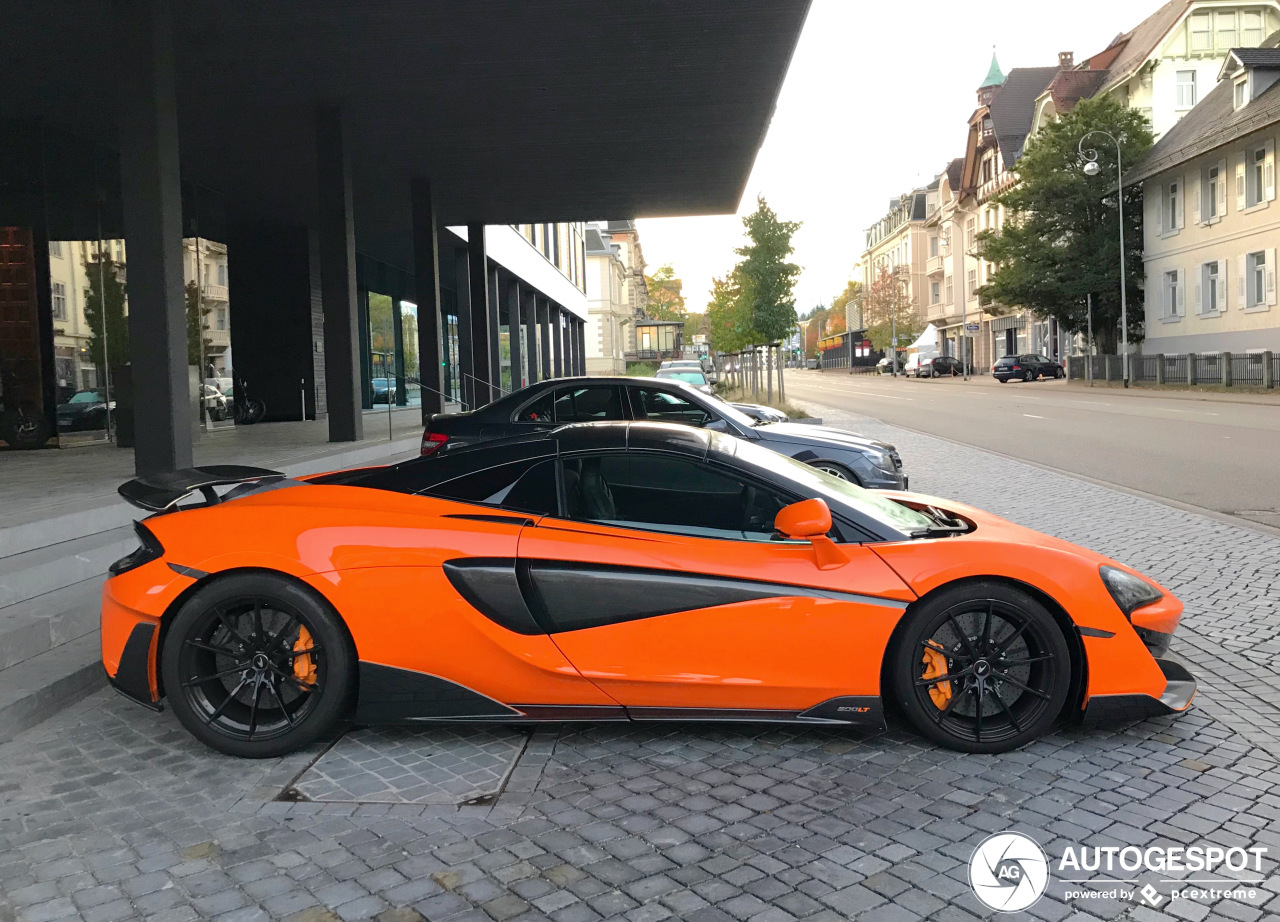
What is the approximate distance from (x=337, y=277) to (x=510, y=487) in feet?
43.8

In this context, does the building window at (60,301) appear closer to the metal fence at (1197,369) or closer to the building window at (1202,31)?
the metal fence at (1197,369)

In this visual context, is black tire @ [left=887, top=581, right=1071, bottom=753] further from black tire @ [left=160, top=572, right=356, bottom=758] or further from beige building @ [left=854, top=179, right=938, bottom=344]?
beige building @ [left=854, top=179, right=938, bottom=344]

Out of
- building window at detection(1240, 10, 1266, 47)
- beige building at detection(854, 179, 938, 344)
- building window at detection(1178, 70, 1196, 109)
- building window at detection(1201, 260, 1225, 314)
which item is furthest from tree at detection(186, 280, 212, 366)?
beige building at detection(854, 179, 938, 344)

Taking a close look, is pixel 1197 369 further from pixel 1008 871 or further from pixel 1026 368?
pixel 1008 871

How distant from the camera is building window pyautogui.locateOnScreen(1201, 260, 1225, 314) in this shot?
40.8 metres

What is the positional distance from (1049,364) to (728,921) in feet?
191

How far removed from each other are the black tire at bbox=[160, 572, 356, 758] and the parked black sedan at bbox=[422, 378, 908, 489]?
5.25 metres

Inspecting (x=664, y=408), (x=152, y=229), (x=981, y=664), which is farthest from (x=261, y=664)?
(x=152, y=229)

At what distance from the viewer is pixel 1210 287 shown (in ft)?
136

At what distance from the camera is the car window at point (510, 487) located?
4.34 meters

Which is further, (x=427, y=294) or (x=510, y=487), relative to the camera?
(x=427, y=294)

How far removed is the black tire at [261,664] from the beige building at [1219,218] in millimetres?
38680

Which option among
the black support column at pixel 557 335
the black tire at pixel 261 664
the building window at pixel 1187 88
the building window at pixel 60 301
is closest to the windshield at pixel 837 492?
the black tire at pixel 261 664

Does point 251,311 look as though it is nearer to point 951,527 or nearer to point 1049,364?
point 951,527
